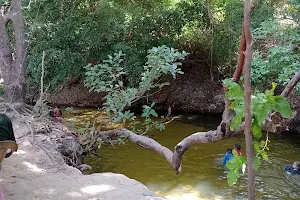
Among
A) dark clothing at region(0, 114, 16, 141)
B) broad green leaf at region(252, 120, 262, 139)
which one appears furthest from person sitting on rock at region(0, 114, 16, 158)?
broad green leaf at region(252, 120, 262, 139)

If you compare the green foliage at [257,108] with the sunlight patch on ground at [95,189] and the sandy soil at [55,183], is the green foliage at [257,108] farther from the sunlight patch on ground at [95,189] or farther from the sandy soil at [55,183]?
the sunlight patch on ground at [95,189]

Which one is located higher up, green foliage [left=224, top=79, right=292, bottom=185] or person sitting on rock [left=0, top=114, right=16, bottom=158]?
green foliage [left=224, top=79, right=292, bottom=185]

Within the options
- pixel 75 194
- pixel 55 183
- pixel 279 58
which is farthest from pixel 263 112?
pixel 279 58

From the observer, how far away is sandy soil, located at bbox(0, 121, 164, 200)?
16.1 ft

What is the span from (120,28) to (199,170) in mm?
4880

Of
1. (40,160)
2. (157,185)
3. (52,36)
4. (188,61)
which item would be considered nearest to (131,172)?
(157,185)

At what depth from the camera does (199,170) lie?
920cm

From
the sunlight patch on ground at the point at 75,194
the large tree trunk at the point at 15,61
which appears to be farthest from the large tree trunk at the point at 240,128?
the large tree trunk at the point at 15,61

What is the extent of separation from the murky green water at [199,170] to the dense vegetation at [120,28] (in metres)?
2.57

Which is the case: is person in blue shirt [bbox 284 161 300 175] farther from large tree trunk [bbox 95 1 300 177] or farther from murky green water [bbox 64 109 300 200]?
large tree trunk [bbox 95 1 300 177]

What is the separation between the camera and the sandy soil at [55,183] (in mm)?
4914

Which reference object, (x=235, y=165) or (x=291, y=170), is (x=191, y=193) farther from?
(x=235, y=165)

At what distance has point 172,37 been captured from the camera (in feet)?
41.0

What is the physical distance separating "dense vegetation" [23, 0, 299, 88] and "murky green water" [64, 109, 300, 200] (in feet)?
8.45
